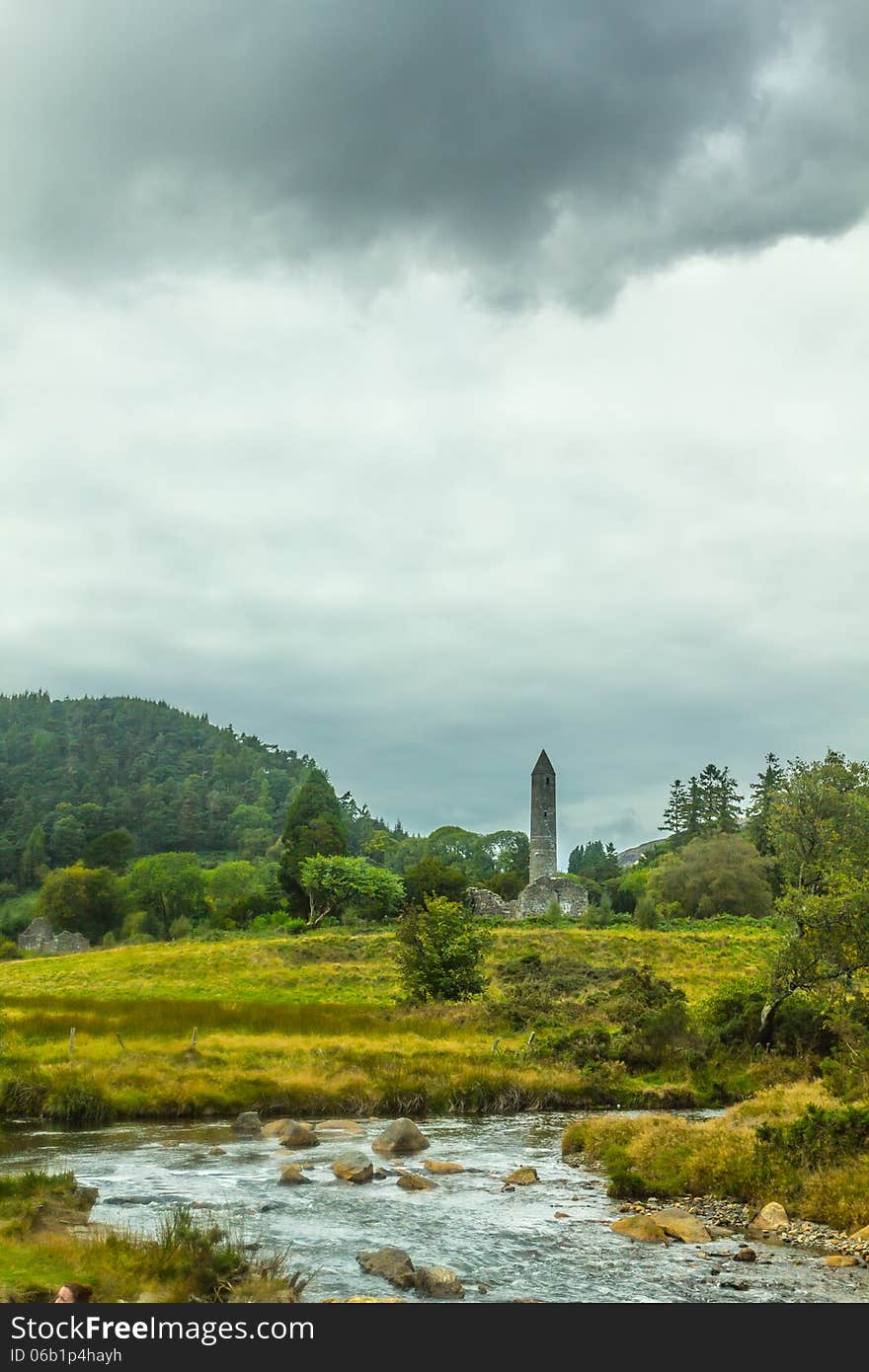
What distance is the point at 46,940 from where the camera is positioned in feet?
361

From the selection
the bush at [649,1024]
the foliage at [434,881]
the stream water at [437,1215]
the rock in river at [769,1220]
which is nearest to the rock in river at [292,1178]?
the stream water at [437,1215]

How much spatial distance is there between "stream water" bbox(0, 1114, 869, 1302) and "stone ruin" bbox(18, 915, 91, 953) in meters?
82.8

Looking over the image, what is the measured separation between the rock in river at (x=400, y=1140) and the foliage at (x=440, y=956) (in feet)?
76.4

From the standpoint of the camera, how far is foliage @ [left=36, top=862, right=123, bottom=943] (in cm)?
11512

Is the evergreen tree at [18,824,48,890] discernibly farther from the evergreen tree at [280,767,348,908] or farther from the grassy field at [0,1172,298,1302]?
the grassy field at [0,1172,298,1302]

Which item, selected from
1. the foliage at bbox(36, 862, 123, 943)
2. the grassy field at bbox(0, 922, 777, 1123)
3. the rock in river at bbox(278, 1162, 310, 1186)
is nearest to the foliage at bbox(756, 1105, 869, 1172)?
the rock in river at bbox(278, 1162, 310, 1186)

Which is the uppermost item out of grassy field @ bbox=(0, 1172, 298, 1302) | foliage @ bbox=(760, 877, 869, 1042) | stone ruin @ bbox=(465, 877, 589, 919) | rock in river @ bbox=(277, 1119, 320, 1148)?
foliage @ bbox=(760, 877, 869, 1042)

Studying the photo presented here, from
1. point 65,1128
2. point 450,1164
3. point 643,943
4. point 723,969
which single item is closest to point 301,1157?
point 450,1164

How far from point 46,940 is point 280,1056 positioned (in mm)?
83649

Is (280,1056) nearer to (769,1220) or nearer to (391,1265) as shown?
(769,1220)

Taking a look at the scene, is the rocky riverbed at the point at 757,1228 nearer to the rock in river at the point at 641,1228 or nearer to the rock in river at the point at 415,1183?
the rock in river at the point at 641,1228

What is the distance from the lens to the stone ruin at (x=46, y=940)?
105m

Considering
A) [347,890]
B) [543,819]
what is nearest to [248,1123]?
[347,890]
